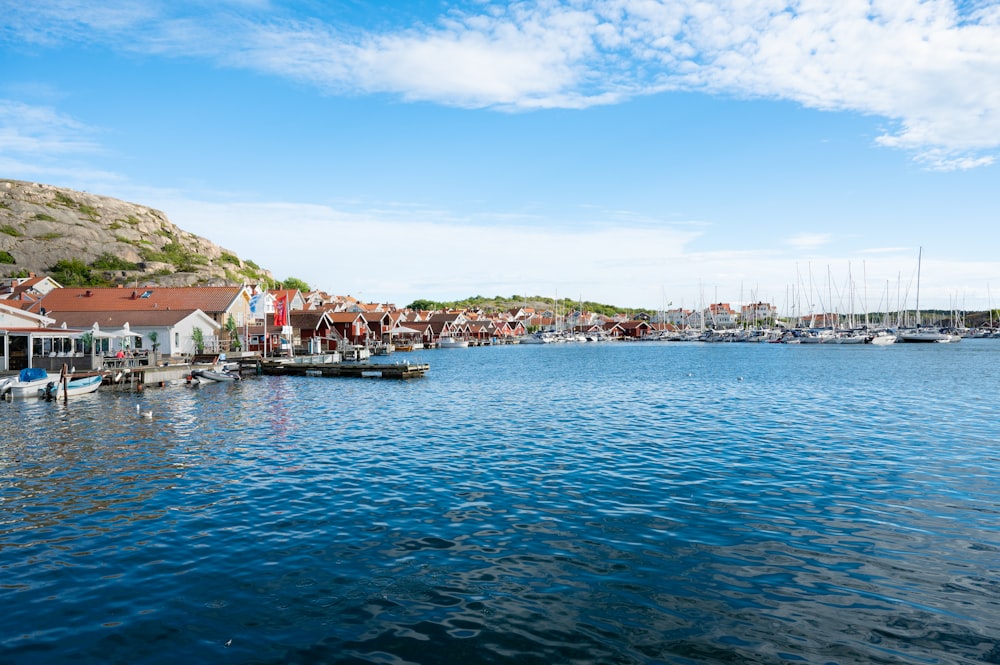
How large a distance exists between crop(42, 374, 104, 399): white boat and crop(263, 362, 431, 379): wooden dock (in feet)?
69.6

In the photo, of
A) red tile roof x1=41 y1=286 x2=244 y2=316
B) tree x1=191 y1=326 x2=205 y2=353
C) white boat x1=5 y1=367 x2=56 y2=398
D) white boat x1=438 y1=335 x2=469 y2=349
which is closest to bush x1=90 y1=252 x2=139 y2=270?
white boat x1=438 y1=335 x2=469 y2=349

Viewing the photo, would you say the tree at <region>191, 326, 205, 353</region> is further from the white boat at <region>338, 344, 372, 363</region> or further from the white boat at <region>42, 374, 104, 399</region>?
the white boat at <region>338, 344, 372, 363</region>

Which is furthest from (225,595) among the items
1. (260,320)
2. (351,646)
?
(260,320)

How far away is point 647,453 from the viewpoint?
22.1 metres

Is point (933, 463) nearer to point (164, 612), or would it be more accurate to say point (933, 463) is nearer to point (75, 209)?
point (164, 612)

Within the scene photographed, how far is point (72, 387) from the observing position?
3944 centimetres

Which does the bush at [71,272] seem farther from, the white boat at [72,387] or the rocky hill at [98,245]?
the white boat at [72,387]

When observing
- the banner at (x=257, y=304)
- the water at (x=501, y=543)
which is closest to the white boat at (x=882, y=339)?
the water at (x=501, y=543)

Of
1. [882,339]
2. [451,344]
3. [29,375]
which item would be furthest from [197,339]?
[882,339]

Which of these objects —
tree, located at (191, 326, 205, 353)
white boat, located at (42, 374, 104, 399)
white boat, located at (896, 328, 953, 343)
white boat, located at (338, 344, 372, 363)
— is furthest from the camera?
white boat, located at (896, 328, 953, 343)

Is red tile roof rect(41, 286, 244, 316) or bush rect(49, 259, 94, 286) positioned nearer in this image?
red tile roof rect(41, 286, 244, 316)

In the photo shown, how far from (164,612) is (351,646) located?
354cm

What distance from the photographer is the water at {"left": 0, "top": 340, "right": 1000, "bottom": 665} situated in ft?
29.7

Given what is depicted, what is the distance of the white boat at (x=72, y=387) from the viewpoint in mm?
38062
